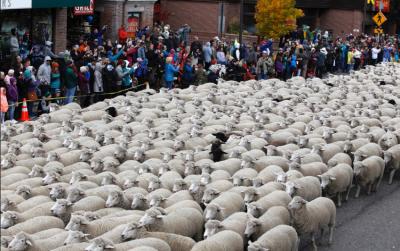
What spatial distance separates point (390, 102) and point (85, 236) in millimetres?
14896

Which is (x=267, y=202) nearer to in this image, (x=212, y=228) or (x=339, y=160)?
(x=212, y=228)

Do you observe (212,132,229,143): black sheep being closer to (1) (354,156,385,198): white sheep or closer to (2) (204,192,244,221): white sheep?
(1) (354,156,385,198): white sheep

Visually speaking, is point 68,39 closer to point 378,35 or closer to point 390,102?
point 390,102

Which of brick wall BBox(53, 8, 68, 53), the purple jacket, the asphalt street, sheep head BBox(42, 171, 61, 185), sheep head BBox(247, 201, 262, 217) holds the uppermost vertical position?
brick wall BBox(53, 8, 68, 53)

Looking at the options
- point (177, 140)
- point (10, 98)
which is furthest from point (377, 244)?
point (10, 98)

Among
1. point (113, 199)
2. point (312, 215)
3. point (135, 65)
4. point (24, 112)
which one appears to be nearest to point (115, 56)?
point (135, 65)

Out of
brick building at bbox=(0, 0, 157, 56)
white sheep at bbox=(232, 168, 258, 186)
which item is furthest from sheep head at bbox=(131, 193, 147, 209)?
brick building at bbox=(0, 0, 157, 56)

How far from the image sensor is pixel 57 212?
12.0 meters

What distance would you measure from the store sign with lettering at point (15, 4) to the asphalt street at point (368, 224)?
43.1 feet

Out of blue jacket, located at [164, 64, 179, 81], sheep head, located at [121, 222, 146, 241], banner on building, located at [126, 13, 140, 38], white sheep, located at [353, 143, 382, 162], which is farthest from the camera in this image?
banner on building, located at [126, 13, 140, 38]

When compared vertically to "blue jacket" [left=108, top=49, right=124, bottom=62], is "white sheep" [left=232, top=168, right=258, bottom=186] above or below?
below

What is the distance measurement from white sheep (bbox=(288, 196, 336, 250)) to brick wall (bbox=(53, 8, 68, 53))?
17.8 metres

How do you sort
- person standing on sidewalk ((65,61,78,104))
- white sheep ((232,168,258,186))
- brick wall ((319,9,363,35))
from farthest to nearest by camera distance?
brick wall ((319,9,363,35)), person standing on sidewalk ((65,61,78,104)), white sheep ((232,168,258,186))

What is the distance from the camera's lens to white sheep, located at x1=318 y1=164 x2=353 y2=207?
14789 mm
